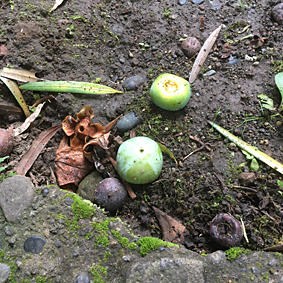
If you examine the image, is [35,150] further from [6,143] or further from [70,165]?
[70,165]

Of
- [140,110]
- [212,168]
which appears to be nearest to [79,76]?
[140,110]

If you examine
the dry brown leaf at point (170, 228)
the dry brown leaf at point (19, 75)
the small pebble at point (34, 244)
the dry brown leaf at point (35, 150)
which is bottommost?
the dry brown leaf at point (170, 228)

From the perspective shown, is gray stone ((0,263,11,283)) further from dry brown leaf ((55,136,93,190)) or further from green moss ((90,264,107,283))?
dry brown leaf ((55,136,93,190))

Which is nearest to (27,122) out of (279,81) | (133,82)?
(133,82)

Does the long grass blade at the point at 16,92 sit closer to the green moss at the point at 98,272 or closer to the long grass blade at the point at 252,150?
the green moss at the point at 98,272

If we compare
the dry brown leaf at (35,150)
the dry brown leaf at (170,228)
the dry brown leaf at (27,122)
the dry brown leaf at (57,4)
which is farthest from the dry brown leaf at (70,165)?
the dry brown leaf at (57,4)
